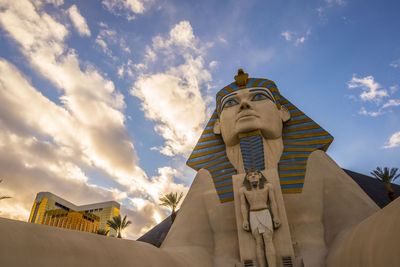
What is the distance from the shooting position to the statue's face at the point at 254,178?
230 inches

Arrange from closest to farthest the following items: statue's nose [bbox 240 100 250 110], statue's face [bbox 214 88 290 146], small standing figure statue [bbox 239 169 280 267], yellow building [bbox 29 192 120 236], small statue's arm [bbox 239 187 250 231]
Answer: small standing figure statue [bbox 239 169 280 267]
small statue's arm [bbox 239 187 250 231]
statue's face [bbox 214 88 290 146]
statue's nose [bbox 240 100 250 110]
yellow building [bbox 29 192 120 236]

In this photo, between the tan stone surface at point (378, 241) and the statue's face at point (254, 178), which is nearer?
the tan stone surface at point (378, 241)

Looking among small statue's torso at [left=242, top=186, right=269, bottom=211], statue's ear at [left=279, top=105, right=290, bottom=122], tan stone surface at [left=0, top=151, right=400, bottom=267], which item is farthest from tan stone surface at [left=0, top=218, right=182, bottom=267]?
statue's ear at [left=279, top=105, right=290, bottom=122]

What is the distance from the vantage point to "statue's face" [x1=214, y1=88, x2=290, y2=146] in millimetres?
7000

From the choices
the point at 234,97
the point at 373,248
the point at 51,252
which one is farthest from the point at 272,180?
the point at 51,252

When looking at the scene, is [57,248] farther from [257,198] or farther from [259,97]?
[259,97]

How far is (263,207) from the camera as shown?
18.3 feet

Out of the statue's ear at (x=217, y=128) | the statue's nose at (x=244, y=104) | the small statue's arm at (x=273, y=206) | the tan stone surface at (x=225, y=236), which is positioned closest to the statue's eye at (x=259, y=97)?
the statue's nose at (x=244, y=104)

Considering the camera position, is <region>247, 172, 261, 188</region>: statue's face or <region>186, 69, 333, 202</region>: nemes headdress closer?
<region>247, 172, 261, 188</region>: statue's face

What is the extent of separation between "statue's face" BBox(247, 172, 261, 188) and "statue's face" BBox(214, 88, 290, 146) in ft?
4.58

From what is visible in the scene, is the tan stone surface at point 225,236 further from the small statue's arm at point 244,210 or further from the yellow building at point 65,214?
the yellow building at point 65,214

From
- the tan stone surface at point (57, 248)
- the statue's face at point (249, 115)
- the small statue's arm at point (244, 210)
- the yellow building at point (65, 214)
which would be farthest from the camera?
the yellow building at point (65, 214)

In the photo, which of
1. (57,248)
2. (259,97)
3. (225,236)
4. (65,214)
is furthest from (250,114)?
(65,214)

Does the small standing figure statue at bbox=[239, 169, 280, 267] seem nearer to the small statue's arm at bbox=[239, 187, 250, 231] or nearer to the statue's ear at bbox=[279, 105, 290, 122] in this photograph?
the small statue's arm at bbox=[239, 187, 250, 231]
